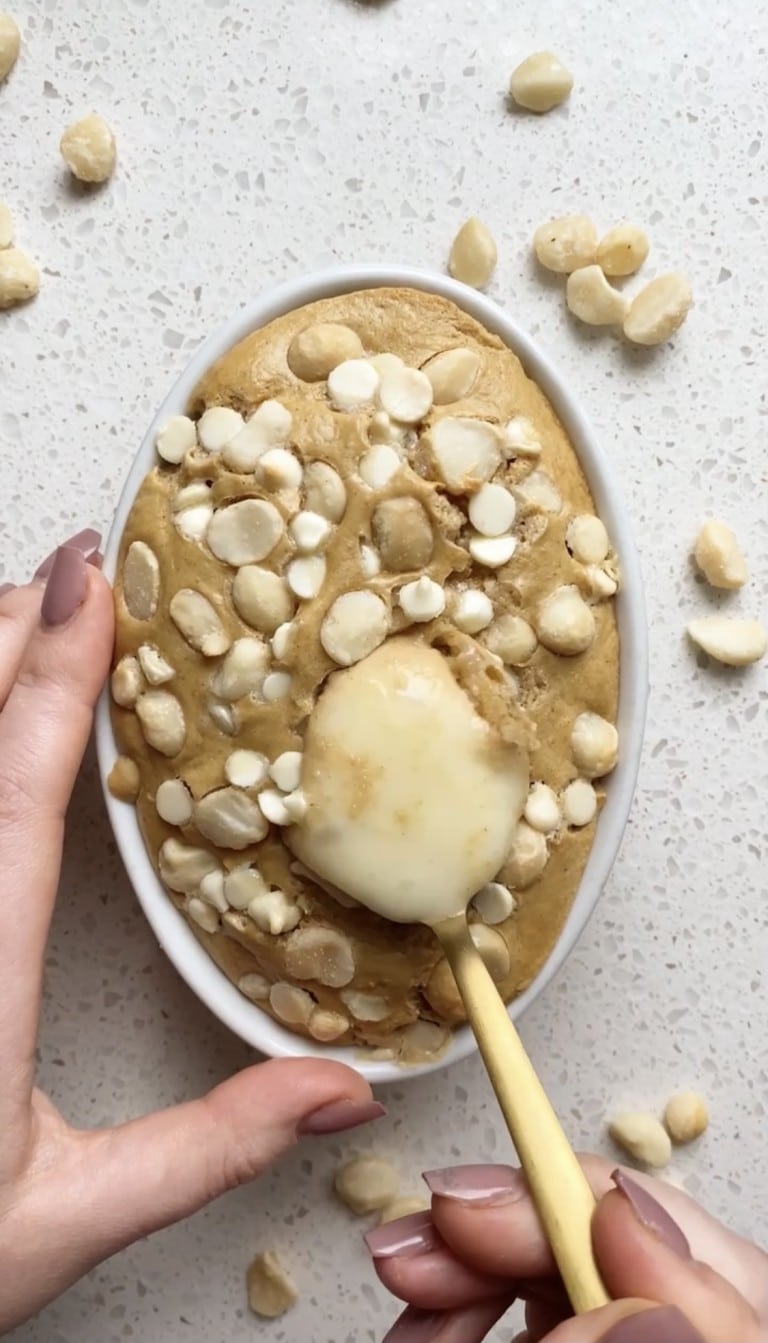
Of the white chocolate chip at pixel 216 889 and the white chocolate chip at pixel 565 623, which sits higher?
the white chocolate chip at pixel 565 623

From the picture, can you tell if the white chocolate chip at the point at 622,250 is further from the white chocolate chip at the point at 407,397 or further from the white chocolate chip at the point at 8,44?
the white chocolate chip at the point at 8,44

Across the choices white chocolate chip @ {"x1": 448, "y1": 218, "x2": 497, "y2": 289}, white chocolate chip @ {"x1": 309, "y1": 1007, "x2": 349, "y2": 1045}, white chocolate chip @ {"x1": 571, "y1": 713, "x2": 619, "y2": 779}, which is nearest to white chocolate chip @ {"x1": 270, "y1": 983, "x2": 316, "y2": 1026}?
white chocolate chip @ {"x1": 309, "y1": 1007, "x2": 349, "y2": 1045}

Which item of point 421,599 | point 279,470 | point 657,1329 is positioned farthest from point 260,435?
point 657,1329

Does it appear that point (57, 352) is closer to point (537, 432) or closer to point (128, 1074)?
point (537, 432)

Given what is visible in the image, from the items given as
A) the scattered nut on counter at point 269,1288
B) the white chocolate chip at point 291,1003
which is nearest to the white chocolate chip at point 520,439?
the white chocolate chip at point 291,1003

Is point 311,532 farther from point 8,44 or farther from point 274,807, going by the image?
point 8,44

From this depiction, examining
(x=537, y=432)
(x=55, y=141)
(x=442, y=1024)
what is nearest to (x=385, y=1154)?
(x=442, y=1024)

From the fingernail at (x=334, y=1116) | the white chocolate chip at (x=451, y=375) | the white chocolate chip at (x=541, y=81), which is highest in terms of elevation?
the white chocolate chip at (x=541, y=81)
